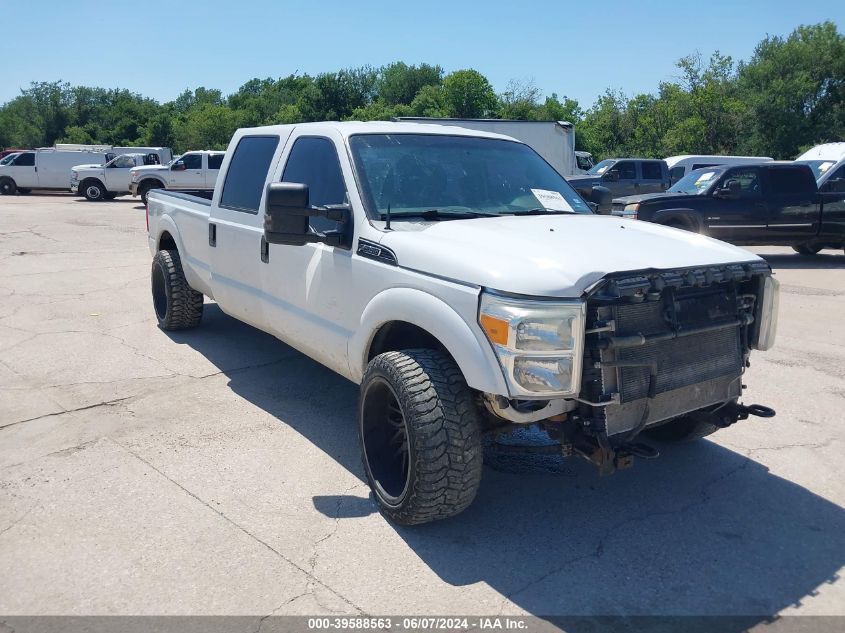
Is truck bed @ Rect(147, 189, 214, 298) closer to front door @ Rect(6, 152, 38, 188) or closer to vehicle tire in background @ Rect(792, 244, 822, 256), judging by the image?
vehicle tire in background @ Rect(792, 244, 822, 256)

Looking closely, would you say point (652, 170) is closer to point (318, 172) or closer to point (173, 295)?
point (173, 295)

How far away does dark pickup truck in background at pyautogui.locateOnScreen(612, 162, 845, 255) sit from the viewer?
1277 centimetres

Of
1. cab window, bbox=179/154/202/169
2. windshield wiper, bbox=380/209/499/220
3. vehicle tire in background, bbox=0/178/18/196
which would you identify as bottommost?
vehicle tire in background, bbox=0/178/18/196

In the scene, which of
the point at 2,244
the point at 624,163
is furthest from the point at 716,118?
the point at 2,244

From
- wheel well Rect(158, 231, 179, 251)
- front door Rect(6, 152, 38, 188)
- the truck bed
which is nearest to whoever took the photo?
the truck bed

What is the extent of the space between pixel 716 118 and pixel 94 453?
1767 inches

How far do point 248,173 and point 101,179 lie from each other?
84.0 ft

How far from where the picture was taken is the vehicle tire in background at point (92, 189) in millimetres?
28500

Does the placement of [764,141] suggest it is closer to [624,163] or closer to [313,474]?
[624,163]

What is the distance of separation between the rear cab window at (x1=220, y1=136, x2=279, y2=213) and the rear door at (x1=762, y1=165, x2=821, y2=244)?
10405 mm

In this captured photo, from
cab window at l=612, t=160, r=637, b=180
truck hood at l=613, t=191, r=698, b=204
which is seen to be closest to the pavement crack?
truck hood at l=613, t=191, r=698, b=204

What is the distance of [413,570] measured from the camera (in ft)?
Answer: 11.0

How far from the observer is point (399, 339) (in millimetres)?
4105

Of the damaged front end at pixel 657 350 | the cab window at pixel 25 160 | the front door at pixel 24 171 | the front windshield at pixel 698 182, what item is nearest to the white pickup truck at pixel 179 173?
the front door at pixel 24 171
